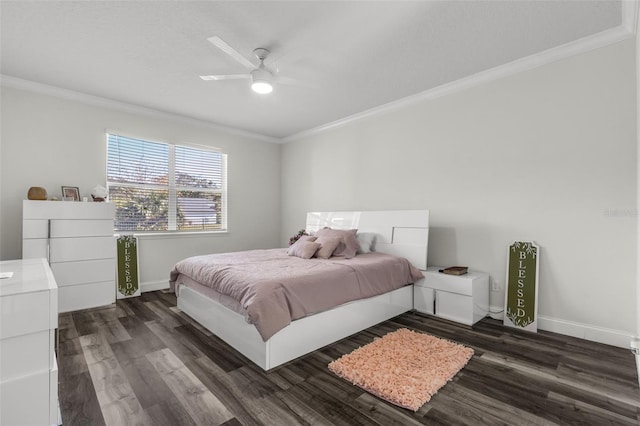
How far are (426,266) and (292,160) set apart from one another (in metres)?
3.34

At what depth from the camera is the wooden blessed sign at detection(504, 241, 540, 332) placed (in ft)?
9.59

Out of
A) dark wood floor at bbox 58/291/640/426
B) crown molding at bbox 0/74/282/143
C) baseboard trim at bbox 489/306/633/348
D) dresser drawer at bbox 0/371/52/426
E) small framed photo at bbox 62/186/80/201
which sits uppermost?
crown molding at bbox 0/74/282/143

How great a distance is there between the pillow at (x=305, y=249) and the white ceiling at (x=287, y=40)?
1891 mm

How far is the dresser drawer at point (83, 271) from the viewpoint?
3445mm

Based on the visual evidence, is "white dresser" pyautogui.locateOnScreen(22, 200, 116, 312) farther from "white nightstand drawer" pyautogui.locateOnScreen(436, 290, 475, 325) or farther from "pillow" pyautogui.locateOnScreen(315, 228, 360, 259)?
"white nightstand drawer" pyautogui.locateOnScreen(436, 290, 475, 325)

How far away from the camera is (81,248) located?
358 centimetres

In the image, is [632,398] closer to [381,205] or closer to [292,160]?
[381,205]

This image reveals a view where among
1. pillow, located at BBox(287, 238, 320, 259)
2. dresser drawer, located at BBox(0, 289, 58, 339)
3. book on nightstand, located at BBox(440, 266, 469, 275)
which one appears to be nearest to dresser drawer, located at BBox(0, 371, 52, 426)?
dresser drawer, located at BBox(0, 289, 58, 339)

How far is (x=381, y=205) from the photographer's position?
4.39 metres

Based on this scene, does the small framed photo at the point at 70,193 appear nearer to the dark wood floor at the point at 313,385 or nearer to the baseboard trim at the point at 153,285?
the baseboard trim at the point at 153,285

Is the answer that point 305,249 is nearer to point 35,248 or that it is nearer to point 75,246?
point 75,246

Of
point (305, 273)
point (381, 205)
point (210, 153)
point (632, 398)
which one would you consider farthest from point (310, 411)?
point (210, 153)

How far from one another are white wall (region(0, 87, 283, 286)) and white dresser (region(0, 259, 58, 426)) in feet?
9.63

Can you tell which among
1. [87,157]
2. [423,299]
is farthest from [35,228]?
[423,299]
